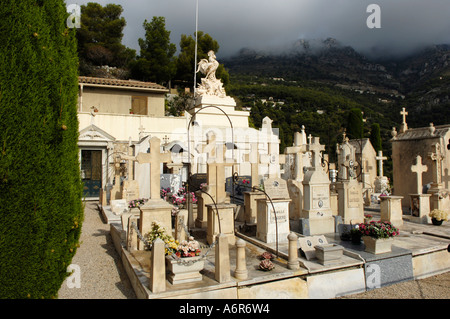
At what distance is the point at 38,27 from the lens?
14.4 feet

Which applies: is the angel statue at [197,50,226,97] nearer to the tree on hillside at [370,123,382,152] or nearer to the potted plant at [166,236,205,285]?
the potted plant at [166,236,205,285]

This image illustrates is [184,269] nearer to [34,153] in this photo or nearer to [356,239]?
[34,153]

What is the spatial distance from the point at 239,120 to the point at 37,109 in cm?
1912

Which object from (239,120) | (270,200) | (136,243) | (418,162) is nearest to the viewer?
(136,243)

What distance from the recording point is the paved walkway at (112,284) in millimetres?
5746

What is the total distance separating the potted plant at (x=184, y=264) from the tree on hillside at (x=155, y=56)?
33.3m

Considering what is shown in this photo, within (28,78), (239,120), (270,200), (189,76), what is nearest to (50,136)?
(28,78)

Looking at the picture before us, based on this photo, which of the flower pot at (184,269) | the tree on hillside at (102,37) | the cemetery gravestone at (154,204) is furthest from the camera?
the tree on hillside at (102,37)

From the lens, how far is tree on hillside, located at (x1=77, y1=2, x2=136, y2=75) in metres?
37.4

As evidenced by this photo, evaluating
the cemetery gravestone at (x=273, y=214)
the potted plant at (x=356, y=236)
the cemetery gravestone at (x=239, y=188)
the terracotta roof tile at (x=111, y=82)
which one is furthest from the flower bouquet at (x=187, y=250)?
the terracotta roof tile at (x=111, y=82)

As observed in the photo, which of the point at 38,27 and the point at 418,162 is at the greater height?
the point at 38,27

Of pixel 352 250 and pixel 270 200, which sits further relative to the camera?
pixel 270 200

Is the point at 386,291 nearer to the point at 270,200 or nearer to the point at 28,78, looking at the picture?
the point at 270,200

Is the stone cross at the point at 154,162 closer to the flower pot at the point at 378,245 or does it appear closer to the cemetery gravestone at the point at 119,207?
the cemetery gravestone at the point at 119,207
